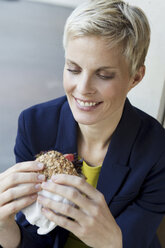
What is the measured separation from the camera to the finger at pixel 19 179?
96 centimetres

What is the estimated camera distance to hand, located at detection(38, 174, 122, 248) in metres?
0.92

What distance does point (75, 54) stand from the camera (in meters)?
1.07

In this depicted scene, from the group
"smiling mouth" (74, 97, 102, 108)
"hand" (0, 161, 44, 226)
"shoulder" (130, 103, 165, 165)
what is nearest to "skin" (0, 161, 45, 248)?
"hand" (0, 161, 44, 226)

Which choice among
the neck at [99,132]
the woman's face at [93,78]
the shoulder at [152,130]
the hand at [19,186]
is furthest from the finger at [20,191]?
the shoulder at [152,130]

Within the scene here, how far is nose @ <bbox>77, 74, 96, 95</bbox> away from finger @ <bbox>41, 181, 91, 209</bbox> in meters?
0.32

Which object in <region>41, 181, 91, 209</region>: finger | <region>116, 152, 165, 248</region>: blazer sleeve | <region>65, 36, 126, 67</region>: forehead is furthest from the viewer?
<region>116, 152, 165, 248</region>: blazer sleeve

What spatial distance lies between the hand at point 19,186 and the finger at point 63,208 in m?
0.04

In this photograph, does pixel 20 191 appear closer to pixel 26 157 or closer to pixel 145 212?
pixel 26 157

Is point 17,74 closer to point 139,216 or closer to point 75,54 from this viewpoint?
point 75,54

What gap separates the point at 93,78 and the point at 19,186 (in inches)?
15.8

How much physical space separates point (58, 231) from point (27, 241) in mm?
159

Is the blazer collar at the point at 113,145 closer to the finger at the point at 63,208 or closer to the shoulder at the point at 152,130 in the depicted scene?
the shoulder at the point at 152,130

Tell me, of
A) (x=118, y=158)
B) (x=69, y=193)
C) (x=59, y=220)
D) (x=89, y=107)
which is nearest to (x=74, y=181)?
(x=69, y=193)

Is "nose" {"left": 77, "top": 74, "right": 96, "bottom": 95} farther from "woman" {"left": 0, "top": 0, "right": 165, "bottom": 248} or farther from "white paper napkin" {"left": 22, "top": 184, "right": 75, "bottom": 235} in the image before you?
"white paper napkin" {"left": 22, "top": 184, "right": 75, "bottom": 235}
